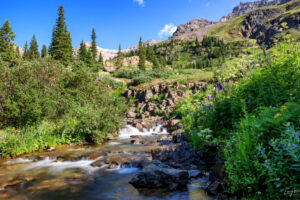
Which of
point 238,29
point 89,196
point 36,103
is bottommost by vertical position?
point 89,196

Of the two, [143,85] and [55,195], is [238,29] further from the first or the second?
[55,195]

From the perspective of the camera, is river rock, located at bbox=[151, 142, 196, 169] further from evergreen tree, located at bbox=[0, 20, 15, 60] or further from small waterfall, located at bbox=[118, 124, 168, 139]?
evergreen tree, located at bbox=[0, 20, 15, 60]

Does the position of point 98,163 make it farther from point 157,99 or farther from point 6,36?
point 6,36

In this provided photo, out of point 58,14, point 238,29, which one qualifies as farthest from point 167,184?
point 238,29

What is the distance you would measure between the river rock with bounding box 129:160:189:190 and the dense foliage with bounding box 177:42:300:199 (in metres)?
1.14

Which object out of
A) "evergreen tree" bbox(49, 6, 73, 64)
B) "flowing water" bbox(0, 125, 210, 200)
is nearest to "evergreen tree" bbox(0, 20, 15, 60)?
"evergreen tree" bbox(49, 6, 73, 64)

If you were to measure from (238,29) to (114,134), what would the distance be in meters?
203

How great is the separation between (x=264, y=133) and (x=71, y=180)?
5142 mm

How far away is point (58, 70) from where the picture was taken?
14023 millimetres

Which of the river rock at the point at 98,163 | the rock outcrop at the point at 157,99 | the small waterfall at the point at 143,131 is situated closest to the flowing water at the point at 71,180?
the river rock at the point at 98,163

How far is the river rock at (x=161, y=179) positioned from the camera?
4574mm

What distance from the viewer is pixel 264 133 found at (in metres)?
3.17

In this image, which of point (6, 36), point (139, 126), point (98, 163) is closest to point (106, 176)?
point (98, 163)

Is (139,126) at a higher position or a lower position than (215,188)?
higher
